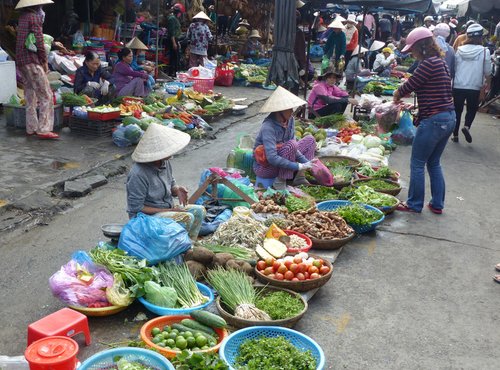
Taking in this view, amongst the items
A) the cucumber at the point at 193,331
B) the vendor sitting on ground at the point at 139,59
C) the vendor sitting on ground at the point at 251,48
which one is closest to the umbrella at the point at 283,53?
the vendor sitting on ground at the point at 139,59

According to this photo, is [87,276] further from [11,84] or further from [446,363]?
[11,84]

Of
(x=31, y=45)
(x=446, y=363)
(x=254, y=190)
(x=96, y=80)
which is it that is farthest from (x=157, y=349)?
(x=96, y=80)

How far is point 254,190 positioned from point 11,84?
234 inches

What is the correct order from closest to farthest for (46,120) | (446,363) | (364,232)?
(446,363) < (364,232) < (46,120)

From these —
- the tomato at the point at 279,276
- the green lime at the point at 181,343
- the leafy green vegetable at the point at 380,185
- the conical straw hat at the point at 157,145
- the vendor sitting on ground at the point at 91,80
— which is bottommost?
the leafy green vegetable at the point at 380,185

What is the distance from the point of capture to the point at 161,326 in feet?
11.7

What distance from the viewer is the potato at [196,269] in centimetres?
424

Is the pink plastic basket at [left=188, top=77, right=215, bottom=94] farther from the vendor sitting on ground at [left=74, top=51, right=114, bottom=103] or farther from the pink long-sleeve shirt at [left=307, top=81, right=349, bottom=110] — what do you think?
the pink long-sleeve shirt at [left=307, top=81, right=349, bottom=110]

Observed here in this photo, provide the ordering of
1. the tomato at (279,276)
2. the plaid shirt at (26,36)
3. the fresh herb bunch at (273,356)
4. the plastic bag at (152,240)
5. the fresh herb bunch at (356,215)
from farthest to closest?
the plaid shirt at (26,36), the fresh herb bunch at (356,215), the tomato at (279,276), the plastic bag at (152,240), the fresh herb bunch at (273,356)

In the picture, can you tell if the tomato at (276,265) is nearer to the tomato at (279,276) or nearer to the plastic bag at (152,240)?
the tomato at (279,276)

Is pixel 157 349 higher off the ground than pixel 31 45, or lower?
lower

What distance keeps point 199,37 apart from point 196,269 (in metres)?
10.9

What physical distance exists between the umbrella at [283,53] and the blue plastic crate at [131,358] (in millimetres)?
6167

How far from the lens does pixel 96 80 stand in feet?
31.1
